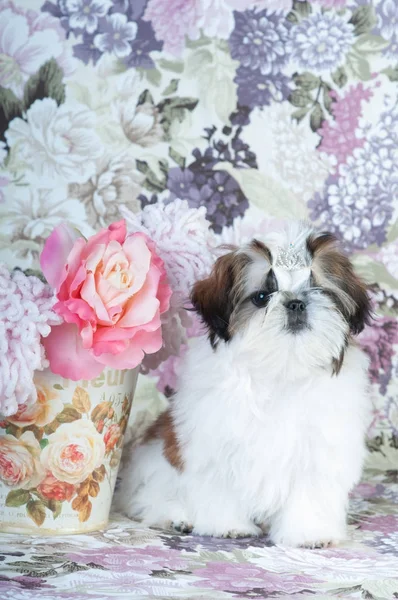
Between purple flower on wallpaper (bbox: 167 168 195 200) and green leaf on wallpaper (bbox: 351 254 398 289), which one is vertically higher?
purple flower on wallpaper (bbox: 167 168 195 200)

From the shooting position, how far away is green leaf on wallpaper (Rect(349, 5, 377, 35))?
3.96 metres

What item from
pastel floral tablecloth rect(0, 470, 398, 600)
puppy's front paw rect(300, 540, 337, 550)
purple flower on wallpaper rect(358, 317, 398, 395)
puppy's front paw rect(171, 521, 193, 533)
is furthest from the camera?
purple flower on wallpaper rect(358, 317, 398, 395)

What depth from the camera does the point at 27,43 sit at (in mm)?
3945

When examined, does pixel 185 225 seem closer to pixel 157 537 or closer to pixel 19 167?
pixel 157 537

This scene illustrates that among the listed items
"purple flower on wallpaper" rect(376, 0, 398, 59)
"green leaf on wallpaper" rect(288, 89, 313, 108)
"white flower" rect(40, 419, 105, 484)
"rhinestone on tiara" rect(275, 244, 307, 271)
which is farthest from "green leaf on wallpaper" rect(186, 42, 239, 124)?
"white flower" rect(40, 419, 105, 484)

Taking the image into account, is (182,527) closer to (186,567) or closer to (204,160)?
(186,567)

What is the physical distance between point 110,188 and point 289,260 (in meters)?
1.34

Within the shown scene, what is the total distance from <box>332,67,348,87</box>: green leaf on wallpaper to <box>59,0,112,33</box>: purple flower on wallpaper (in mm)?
866

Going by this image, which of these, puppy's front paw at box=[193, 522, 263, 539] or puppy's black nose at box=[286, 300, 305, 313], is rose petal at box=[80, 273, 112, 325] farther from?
puppy's front paw at box=[193, 522, 263, 539]

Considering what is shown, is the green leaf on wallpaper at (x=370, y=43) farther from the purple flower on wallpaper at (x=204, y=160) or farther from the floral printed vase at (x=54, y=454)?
the floral printed vase at (x=54, y=454)

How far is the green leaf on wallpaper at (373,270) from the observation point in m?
3.95

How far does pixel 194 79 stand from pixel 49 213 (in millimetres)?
728

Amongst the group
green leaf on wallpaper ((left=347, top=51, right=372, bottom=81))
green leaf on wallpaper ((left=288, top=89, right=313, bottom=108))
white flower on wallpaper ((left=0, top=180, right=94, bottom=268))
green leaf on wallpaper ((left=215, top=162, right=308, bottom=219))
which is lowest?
white flower on wallpaper ((left=0, top=180, right=94, bottom=268))

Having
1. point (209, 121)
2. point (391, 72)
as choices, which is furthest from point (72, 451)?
point (391, 72)
